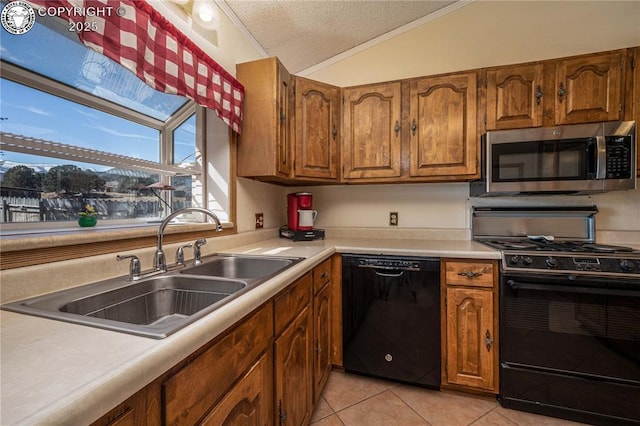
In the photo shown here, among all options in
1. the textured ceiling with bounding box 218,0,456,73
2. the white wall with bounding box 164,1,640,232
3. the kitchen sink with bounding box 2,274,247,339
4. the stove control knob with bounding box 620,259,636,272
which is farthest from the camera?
the white wall with bounding box 164,1,640,232

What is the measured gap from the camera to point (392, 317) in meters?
1.72

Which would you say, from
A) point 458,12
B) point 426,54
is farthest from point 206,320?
point 458,12

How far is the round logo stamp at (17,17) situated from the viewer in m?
0.86

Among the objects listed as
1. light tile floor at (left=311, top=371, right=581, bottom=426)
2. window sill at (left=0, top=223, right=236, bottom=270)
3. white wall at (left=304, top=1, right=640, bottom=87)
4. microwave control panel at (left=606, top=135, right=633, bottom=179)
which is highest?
white wall at (left=304, top=1, right=640, bottom=87)

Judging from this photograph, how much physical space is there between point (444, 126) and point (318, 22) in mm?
1161

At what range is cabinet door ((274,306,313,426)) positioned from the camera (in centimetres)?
103

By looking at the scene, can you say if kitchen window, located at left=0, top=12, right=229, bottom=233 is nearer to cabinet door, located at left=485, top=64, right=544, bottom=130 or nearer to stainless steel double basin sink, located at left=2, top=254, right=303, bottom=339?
stainless steel double basin sink, located at left=2, top=254, right=303, bottom=339

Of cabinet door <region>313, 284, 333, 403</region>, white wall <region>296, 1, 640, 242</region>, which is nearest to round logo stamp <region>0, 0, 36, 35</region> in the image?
cabinet door <region>313, 284, 333, 403</region>

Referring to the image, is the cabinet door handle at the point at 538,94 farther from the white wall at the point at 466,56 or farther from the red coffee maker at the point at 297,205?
the red coffee maker at the point at 297,205

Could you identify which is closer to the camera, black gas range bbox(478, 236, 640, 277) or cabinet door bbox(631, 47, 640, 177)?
black gas range bbox(478, 236, 640, 277)

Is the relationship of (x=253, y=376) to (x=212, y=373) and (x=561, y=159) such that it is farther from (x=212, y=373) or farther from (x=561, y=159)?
(x=561, y=159)

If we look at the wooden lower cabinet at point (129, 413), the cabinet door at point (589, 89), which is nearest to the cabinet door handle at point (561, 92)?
the cabinet door at point (589, 89)

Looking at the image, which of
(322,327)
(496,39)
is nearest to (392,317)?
(322,327)

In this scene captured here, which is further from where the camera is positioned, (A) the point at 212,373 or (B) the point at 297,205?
(B) the point at 297,205
